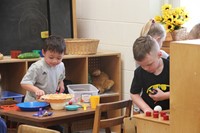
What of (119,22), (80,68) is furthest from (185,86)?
(119,22)

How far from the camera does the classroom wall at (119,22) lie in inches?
193

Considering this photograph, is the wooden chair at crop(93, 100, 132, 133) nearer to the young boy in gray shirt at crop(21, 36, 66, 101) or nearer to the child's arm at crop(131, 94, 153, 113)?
the child's arm at crop(131, 94, 153, 113)

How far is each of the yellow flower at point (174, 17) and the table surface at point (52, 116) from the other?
4.26 feet

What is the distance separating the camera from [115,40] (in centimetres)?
519

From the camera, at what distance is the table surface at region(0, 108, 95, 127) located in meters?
3.41

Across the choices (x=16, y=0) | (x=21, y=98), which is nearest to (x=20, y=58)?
(x=21, y=98)

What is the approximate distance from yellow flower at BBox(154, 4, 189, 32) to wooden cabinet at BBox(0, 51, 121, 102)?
0.73 meters

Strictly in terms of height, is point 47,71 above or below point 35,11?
below

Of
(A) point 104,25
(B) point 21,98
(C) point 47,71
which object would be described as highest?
(A) point 104,25

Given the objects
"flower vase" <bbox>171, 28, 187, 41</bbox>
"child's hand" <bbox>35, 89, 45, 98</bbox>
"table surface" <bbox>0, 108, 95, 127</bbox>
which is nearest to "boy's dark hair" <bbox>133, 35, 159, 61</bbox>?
"table surface" <bbox>0, 108, 95, 127</bbox>

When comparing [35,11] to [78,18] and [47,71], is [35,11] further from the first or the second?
[47,71]

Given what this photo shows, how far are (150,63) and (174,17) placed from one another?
4.66ft

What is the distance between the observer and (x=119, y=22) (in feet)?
16.8

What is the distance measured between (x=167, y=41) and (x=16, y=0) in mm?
1529
